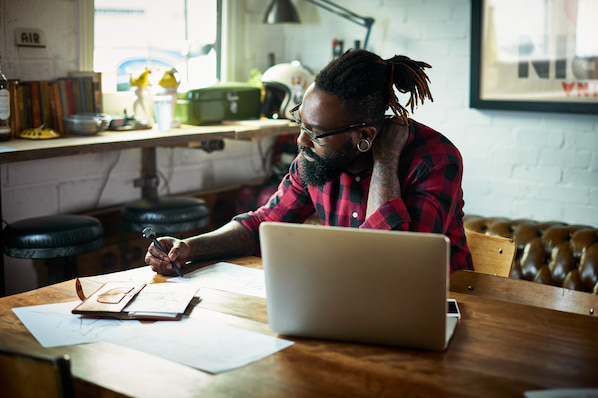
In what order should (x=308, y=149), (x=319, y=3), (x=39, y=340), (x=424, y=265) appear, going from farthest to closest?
(x=319, y=3) → (x=308, y=149) → (x=39, y=340) → (x=424, y=265)

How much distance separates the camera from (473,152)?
3.31 m

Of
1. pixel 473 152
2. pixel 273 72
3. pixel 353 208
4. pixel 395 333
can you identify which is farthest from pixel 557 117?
pixel 395 333

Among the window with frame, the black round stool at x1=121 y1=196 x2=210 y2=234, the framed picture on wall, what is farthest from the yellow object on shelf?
the framed picture on wall

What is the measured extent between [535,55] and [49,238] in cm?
240

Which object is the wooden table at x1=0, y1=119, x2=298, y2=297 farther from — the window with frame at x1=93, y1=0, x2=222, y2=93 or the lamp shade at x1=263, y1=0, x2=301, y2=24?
the lamp shade at x1=263, y1=0, x2=301, y2=24

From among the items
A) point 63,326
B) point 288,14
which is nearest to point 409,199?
point 63,326

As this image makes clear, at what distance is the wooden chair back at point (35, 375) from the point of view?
792mm

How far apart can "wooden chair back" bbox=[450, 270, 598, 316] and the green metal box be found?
1886mm

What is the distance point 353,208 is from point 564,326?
0.74 metres

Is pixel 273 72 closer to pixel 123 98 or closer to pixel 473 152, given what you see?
pixel 123 98

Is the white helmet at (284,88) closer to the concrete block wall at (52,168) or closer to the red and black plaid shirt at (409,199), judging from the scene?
the concrete block wall at (52,168)

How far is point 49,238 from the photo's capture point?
7.31 ft

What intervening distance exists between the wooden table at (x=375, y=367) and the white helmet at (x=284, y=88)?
7.31ft

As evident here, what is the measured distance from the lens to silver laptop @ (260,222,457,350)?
1038 mm
